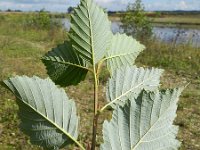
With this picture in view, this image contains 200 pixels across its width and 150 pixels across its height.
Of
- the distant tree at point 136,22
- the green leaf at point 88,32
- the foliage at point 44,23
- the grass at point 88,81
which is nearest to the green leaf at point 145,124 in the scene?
the green leaf at point 88,32

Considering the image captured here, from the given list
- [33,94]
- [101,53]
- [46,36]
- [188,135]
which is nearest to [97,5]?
[101,53]

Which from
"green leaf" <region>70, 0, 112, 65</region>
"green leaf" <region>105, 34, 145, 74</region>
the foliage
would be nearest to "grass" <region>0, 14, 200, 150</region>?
"green leaf" <region>105, 34, 145, 74</region>

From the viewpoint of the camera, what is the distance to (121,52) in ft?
2.44

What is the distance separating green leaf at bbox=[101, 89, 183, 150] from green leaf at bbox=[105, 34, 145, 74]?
163 millimetres

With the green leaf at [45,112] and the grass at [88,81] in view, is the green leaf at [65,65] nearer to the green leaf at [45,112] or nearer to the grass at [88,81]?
the green leaf at [45,112]

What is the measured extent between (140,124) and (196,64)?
13898 mm

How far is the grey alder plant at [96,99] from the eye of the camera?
1.87 feet

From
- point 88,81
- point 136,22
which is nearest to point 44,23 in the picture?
point 136,22

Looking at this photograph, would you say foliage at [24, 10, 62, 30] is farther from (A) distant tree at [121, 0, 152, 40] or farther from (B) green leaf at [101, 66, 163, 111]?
(B) green leaf at [101, 66, 163, 111]

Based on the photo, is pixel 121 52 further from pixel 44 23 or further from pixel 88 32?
pixel 44 23

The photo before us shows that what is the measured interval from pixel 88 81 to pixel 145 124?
36.4 ft

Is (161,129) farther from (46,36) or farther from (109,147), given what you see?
(46,36)

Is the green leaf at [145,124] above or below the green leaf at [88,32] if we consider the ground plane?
below

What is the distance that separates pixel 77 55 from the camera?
0.67m
